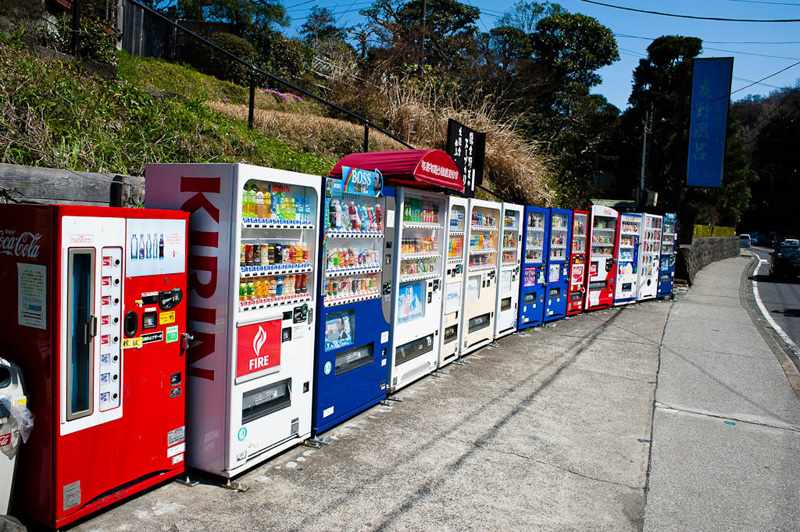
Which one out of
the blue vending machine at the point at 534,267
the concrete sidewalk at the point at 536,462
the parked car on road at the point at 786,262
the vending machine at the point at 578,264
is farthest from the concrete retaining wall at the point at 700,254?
the concrete sidewalk at the point at 536,462

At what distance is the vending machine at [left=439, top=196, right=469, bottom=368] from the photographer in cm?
751

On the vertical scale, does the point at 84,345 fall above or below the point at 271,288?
Result: below

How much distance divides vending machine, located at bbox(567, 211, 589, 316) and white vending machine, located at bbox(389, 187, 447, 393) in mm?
5492

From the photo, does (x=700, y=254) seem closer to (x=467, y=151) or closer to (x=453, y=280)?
(x=467, y=151)

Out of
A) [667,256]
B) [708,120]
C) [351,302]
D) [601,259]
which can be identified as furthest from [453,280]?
[708,120]

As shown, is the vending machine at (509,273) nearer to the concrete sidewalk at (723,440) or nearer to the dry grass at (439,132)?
the concrete sidewalk at (723,440)

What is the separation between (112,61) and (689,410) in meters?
9.76

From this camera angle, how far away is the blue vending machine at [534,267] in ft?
33.2

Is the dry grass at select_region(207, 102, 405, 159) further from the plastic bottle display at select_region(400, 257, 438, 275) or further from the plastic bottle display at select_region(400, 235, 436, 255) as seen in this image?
the plastic bottle display at select_region(400, 257, 438, 275)

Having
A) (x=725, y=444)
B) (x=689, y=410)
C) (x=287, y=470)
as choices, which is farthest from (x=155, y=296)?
(x=689, y=410)

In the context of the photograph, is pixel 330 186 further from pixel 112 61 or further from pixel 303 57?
pixel 303 57

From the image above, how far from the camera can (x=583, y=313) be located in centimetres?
1268

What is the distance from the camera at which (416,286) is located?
6820 mm

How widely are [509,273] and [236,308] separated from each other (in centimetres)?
634
